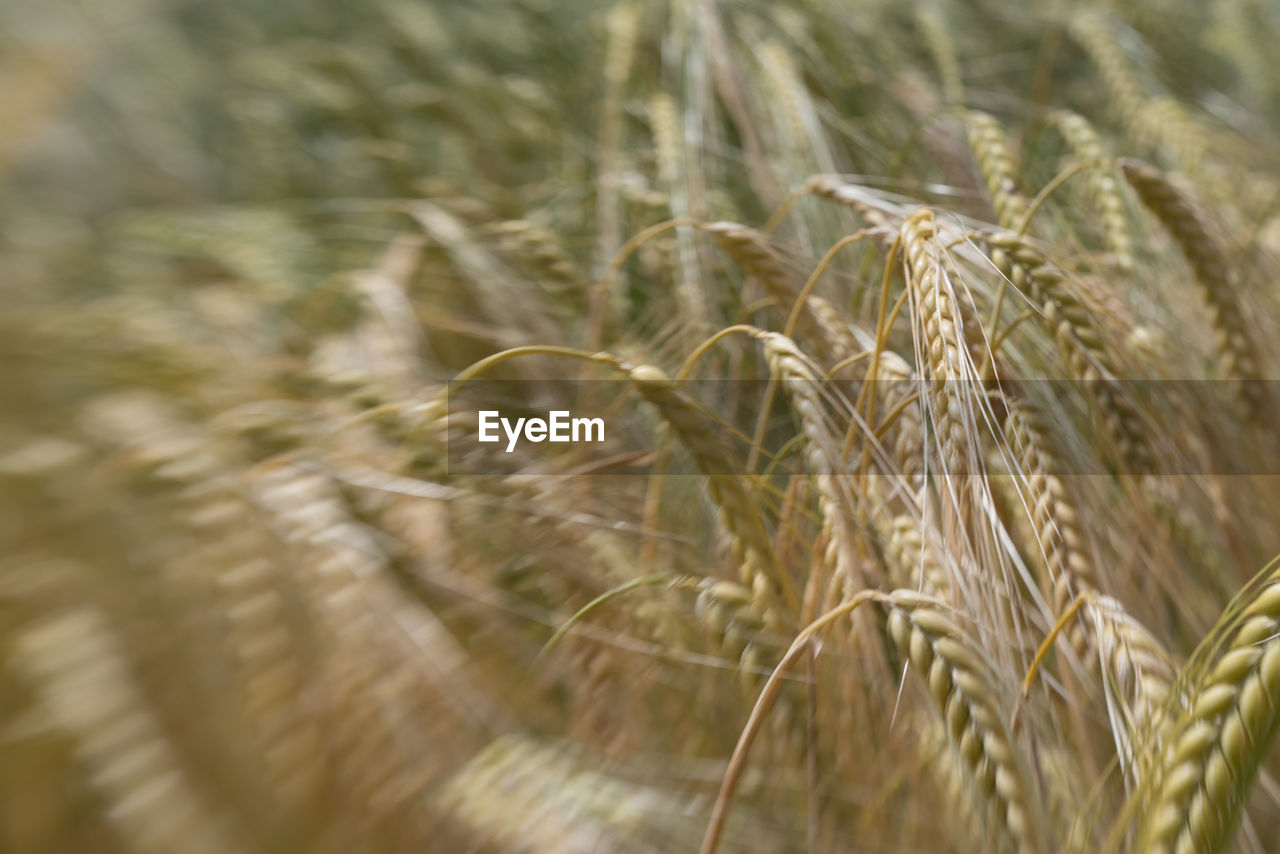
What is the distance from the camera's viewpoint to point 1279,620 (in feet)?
0.81

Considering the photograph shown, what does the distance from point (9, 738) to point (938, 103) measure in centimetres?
100

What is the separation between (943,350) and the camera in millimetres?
365

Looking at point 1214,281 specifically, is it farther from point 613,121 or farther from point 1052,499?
point 613,121

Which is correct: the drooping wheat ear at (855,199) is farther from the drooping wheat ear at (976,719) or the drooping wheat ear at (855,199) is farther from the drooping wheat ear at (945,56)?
the drooping wheat ear at (945,56)

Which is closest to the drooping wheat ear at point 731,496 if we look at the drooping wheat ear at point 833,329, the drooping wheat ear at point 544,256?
the drooping wheat ear at point 833,329

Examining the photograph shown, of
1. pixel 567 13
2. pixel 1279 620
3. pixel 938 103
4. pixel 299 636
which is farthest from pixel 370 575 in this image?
pixel 567 13

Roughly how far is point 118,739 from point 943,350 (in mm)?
418

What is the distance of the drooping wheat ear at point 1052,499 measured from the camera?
1.34 feet

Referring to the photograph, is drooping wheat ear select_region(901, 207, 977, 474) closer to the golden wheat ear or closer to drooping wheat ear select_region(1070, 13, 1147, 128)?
the golden wheat ear

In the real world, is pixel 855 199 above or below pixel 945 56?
below

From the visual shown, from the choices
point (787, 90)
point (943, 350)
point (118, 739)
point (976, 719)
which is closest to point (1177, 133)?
point (787, 90)

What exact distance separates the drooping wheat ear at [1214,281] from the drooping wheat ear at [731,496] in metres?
0.32

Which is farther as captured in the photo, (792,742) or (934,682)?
(792,742)

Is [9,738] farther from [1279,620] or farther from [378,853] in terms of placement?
[1279,620]
